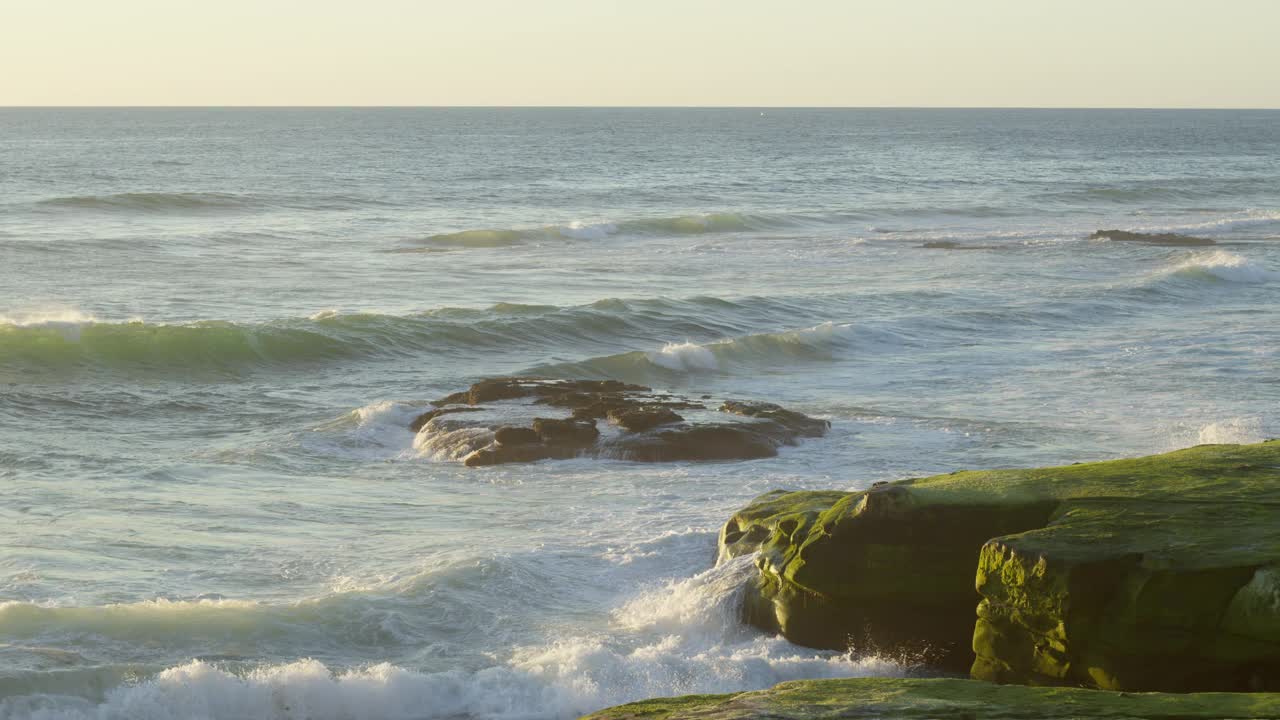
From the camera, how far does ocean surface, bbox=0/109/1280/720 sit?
10438 millimetres

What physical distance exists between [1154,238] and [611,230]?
17.2 m

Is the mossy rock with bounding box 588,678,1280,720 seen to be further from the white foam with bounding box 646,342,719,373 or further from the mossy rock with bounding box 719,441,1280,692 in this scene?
the white foam with bounding box 646,342,719,373

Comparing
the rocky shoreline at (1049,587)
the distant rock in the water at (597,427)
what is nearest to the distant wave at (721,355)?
the distant rock in the water at (597,427)

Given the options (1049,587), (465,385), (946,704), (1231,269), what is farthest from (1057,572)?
(1231,269)

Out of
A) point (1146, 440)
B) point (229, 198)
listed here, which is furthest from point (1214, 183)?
point (1146, 440)

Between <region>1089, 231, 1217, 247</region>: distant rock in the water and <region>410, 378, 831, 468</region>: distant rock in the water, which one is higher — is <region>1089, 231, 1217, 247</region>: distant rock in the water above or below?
above

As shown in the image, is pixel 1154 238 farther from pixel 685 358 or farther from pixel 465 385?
pixel 465 385

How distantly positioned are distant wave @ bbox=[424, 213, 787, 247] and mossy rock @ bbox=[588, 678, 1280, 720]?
120ft

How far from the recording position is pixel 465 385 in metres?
22.5

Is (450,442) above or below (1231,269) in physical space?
below

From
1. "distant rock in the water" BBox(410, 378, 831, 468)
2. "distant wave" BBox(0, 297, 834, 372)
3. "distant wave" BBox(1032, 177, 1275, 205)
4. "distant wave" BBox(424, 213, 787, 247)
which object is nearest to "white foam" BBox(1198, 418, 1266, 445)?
"distant rock in the water" BBox(410, 378, 831, 468)

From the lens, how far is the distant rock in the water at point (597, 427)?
55.8ft

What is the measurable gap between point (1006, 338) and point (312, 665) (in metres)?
19.2

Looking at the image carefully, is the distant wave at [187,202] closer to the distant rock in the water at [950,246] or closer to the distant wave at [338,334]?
the distant rock in the water at [950,246]
